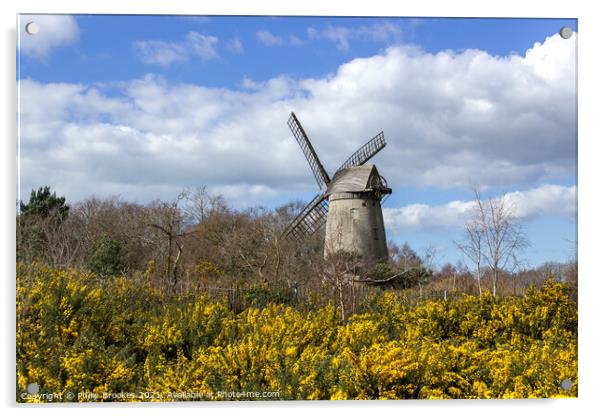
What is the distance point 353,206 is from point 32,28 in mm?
13901

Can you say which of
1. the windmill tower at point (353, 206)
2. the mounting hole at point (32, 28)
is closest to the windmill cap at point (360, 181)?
the windmill tower at point (353, 206)

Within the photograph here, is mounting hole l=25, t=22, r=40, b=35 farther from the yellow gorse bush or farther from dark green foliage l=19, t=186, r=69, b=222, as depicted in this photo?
the yellow gorse bush

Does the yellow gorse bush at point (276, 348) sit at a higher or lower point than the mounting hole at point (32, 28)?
lower

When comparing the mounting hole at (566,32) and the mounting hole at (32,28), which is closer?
the mounting hole at (32,28)

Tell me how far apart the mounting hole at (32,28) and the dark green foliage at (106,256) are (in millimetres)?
5959

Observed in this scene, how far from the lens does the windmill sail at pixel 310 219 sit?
2106 centimetres

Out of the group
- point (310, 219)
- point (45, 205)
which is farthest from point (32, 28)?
point (310, 219)

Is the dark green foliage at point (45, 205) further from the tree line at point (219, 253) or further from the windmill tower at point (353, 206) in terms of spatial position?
the windmill tower at point (353, 206)

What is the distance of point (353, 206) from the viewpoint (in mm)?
20125

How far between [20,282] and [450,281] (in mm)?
10121

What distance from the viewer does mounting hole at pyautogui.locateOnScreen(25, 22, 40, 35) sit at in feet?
24.3
